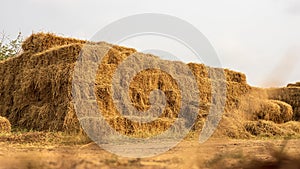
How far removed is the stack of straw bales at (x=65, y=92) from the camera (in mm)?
10633

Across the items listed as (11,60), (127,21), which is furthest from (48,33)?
(127,21)

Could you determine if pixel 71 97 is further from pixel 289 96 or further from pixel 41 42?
pixel 289 96

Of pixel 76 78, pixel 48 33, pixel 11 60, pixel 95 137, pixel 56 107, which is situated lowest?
pixel 95 137

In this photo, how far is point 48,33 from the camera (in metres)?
13.9

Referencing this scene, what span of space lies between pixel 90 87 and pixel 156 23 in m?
3.89

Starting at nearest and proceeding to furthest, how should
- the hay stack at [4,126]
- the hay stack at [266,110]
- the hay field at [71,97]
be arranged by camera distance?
1. the hay stack at [4,126]
2. the hay field at [71,97]
3. the hay stack at [266,110]

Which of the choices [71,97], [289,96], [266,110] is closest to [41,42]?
[71,97]

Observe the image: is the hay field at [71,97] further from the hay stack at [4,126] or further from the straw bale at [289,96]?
the straw bale at [289,96]

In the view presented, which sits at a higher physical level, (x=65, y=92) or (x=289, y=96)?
(x=289, y=96)

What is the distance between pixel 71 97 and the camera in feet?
34.8

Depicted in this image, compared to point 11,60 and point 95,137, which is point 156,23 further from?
point 11,60

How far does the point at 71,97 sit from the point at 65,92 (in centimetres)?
26

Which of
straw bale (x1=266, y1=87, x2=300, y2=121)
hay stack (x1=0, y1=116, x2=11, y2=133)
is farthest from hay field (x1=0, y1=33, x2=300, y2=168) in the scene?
straw bale (x1=266, y1=87, x2=300, y2=121)

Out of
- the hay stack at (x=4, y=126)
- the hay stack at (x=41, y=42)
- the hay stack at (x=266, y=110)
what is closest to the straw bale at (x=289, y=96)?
the hay stack at (x=266, y=110)
